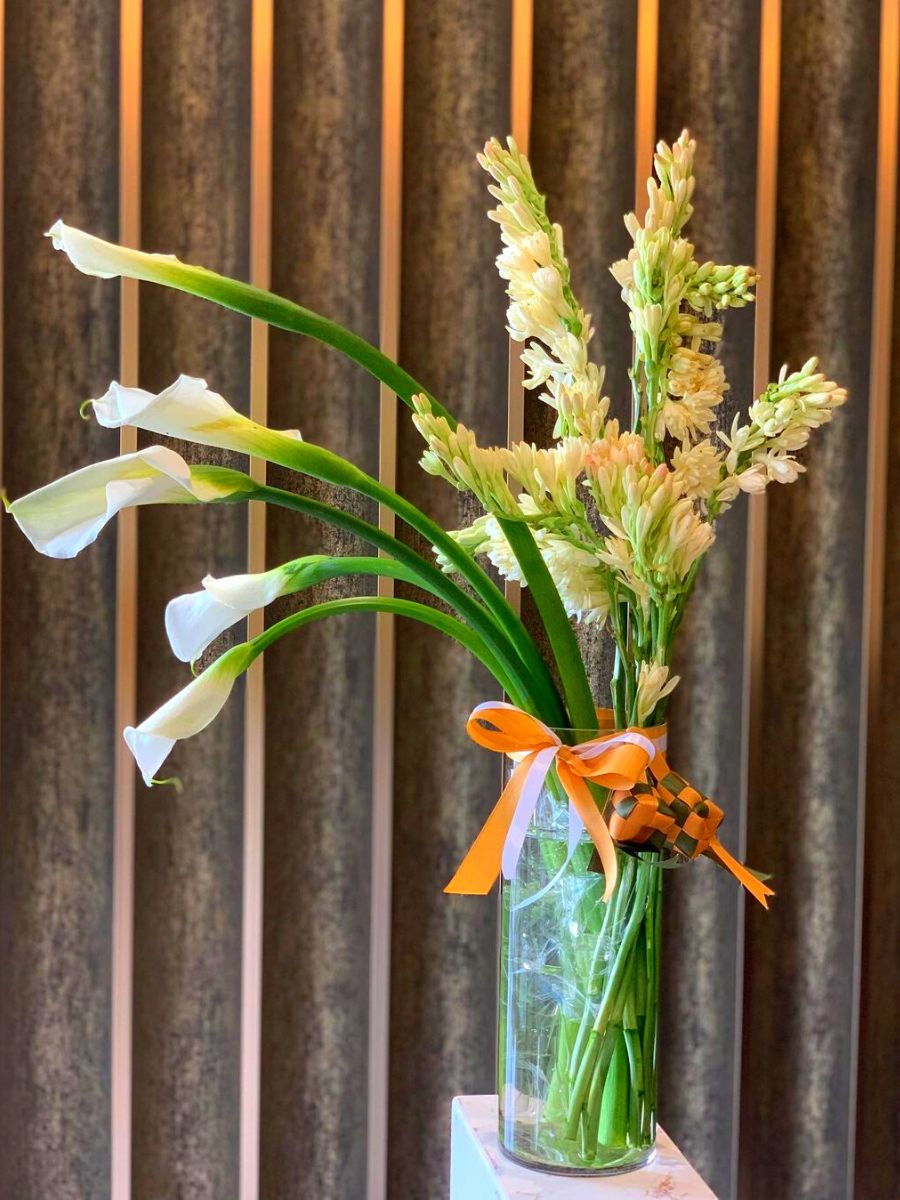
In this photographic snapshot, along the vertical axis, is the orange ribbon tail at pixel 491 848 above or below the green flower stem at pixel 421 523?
below

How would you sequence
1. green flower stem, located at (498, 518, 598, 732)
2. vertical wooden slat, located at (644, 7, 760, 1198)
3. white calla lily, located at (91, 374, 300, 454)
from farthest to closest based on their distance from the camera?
vertical wooden slat, located at (644, 7, 760, 1198) < green flower stem, located at (498, 518, 598, 732) < white calla lily, located at (91, 374, 300, 454)

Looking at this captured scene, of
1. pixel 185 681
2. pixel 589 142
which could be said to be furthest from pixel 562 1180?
pixel 589 142

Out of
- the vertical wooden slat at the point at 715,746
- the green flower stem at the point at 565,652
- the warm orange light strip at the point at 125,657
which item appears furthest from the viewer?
the vertical wooden slat at the point at 715,746

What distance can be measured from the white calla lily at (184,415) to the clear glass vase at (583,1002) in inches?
11.4

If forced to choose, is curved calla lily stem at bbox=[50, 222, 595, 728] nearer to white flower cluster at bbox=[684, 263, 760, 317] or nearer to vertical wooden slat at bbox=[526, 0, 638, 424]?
white flower cluster at bbox=[684, 263, 760, 317]

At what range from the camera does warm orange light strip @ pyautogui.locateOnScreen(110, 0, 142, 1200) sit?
1.12m

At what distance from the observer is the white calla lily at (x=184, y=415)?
624mm

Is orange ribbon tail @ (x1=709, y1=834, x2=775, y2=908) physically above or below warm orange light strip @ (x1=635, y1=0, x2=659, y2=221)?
below

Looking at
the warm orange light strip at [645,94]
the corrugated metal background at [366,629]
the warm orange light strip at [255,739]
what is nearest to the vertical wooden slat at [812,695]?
the corrugated metal background at [366,629]

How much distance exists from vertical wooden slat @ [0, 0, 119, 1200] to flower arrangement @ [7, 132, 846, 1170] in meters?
0.46

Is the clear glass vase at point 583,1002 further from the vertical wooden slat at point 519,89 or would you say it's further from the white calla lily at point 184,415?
the vertical wooden slat at point 519,89

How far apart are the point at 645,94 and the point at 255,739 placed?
0.80 metres

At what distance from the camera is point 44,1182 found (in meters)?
1.15

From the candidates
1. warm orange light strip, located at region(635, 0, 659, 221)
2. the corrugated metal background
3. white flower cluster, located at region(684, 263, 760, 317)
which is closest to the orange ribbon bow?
white flower cluster, located at region(684, 263, 760, 317)
